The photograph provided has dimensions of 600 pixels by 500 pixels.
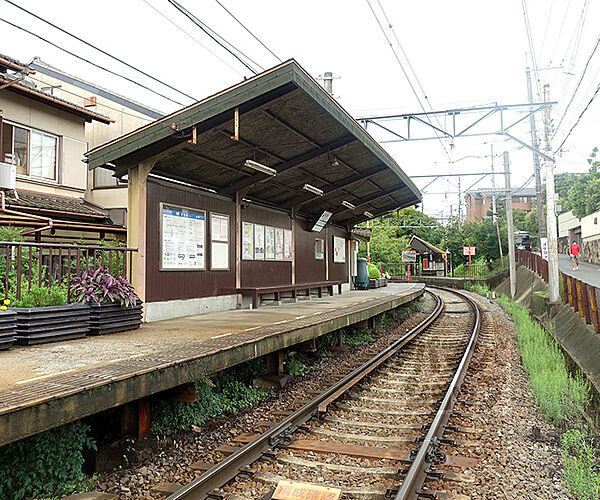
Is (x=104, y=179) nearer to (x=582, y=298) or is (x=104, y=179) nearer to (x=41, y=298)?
(x=41, y=298)

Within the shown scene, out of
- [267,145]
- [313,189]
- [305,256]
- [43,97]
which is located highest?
[43,97]

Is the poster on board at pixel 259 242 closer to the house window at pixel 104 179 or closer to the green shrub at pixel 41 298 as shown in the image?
the green shrub at pixel 41 298

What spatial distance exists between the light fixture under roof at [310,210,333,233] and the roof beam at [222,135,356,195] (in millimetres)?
5020

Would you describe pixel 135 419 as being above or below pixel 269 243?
below

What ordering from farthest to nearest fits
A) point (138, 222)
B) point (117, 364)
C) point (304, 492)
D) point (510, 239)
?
point (510, 239) < point (138, 222) < point (117, 364) < point (304, 492)

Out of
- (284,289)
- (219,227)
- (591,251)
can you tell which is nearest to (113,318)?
(219,227)

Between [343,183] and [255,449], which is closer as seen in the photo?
[255,449]

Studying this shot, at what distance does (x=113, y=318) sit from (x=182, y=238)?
9.56 ft

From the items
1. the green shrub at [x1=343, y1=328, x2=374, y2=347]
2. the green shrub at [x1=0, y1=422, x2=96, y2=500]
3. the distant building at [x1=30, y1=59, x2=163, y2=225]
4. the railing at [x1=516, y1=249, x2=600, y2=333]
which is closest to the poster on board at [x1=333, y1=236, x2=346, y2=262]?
the green shrub at [x1=343, y1=328, x2=374, y2=347]

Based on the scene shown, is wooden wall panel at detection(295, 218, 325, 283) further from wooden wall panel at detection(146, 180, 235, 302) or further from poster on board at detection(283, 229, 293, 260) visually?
wooden wall panel at detection(146, 180, 235, 302)

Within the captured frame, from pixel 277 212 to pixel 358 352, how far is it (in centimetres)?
486

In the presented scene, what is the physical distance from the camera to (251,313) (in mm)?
11023

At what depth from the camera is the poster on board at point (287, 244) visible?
1495 cm

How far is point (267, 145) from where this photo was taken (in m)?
10.6
